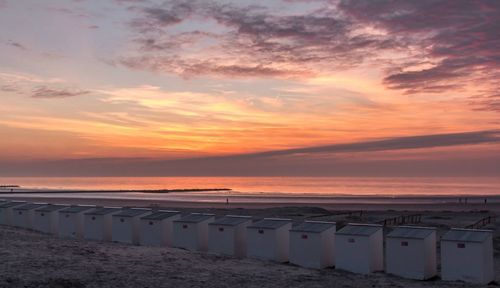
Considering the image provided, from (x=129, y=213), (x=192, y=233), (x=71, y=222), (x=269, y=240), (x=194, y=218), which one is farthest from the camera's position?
(x=71, y=222)

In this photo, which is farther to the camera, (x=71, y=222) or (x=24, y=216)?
(x=24, y=216)

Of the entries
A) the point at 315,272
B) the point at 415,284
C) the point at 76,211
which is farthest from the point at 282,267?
the point at 76,211

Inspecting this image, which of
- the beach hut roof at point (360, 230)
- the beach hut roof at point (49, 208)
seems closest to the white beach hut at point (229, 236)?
the beach hut roof at point (360, 230)

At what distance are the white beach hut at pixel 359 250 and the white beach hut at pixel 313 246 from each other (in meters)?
0.53

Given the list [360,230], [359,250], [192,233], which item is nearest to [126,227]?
[192,233]

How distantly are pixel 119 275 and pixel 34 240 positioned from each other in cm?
743

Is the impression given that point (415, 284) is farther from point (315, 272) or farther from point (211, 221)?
point (211, 221)

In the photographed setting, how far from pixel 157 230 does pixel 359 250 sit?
867 cm

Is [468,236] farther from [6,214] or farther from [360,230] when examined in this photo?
[6,214]

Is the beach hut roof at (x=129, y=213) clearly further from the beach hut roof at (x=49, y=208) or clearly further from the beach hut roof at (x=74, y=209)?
the beach hut roof at (x=49, y=208)

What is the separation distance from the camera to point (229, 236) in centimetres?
2089

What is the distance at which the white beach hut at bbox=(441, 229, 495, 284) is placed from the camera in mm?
16375

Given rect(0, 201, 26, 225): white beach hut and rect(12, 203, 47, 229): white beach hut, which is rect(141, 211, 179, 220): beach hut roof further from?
rect(0, 201, 26, 225): white beach hut

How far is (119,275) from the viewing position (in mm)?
15125
